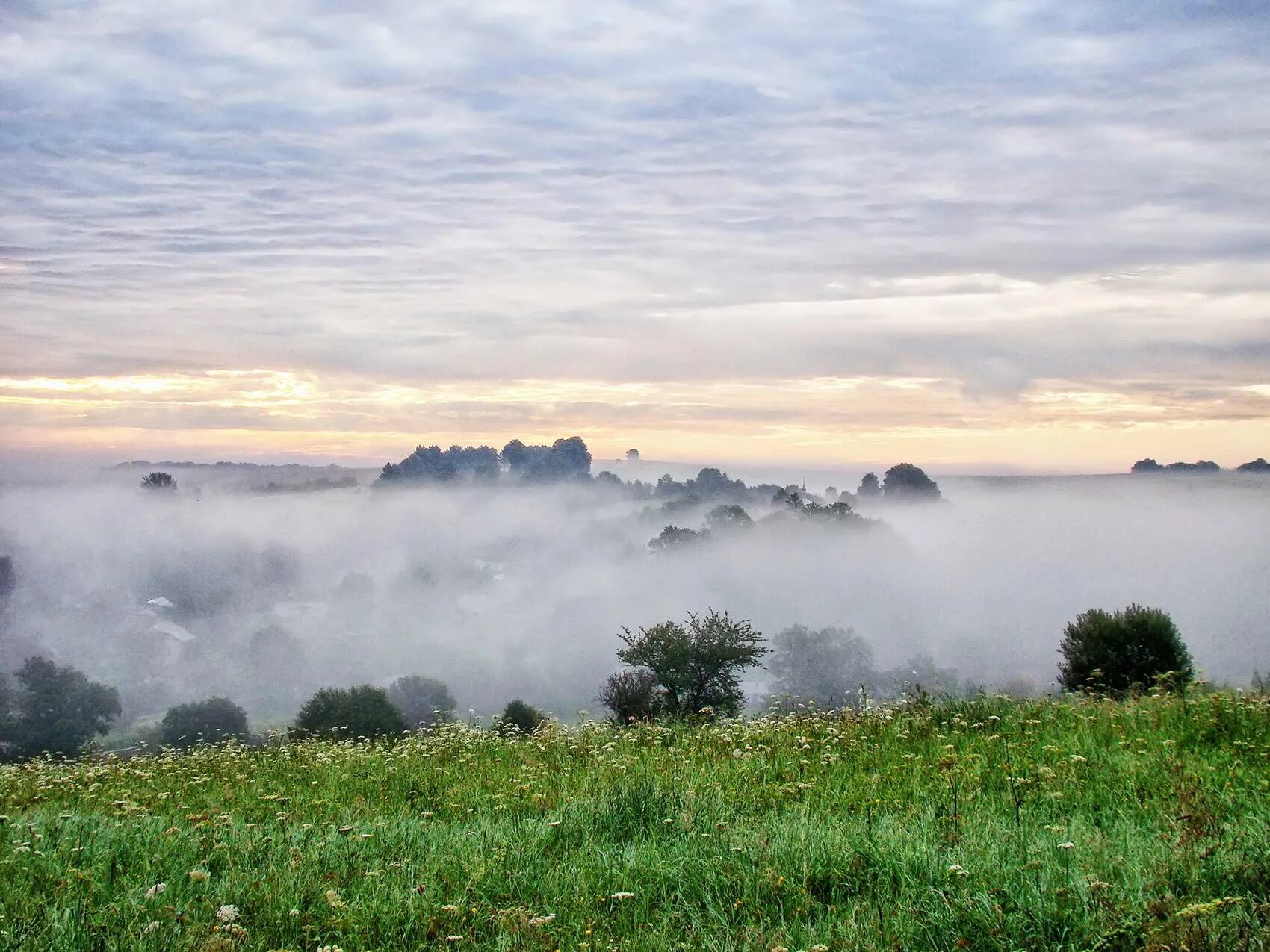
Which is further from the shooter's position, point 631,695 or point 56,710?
point 56,710

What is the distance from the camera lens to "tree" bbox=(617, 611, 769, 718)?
3672 cm

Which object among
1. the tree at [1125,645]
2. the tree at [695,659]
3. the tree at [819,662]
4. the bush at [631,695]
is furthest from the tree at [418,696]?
the tree at [1125,645]

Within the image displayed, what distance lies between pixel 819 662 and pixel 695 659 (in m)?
86.6

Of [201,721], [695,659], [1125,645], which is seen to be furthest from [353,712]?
[1125,645]

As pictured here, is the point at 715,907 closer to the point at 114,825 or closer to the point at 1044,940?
the point at 1044,940

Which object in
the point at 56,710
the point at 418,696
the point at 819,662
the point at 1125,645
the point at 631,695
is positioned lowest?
the point at 418,696

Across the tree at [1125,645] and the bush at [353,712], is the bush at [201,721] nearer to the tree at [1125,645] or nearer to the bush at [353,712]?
the bush at [353,712]

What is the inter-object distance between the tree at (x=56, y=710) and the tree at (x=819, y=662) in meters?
76.5

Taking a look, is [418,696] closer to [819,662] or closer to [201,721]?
[201,721]

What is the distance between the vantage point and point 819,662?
119812mm

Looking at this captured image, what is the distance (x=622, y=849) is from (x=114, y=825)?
15.0ft

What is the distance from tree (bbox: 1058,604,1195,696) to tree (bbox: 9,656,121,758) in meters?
91.9

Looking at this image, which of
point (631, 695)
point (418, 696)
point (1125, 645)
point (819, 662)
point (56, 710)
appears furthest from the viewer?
point (418, 696)

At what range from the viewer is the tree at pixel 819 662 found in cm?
11719
